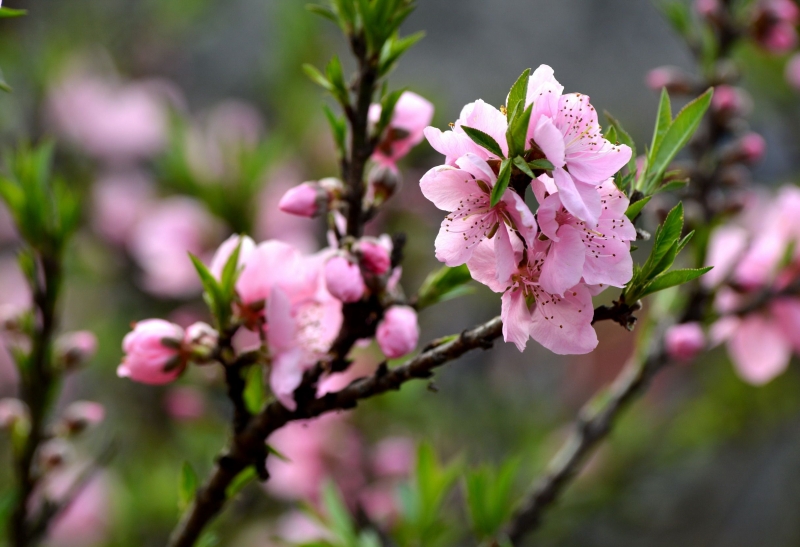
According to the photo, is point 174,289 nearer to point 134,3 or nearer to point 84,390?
point 84,390

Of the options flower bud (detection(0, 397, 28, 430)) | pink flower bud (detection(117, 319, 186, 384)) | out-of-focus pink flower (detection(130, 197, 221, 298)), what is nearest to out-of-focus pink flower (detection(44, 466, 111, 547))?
out-of-focus pink flower (detection(130, 197, 221, 298))

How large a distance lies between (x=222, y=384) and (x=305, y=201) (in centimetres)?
55

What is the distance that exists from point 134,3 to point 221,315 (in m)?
2.22

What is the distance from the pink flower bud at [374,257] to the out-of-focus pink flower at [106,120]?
1.61 meters

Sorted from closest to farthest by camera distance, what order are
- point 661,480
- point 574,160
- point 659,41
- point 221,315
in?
point 574,160 < point 221,315 < point 661,480 < point 659,41

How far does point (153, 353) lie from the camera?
569mm

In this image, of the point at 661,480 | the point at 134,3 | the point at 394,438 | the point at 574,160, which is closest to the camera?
the point at 574,160

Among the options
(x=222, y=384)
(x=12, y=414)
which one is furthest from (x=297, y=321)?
(x=222, y=384)

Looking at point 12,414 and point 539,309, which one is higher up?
point 539,309

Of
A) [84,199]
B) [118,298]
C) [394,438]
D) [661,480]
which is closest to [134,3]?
[84,199]

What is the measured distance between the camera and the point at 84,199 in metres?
1.83

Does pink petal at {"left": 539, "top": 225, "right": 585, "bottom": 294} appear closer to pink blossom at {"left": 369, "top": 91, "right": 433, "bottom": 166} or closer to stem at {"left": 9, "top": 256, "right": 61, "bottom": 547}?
pink blossom at {"left": 369, "top": 91, "right": 433, "bottom": 166}

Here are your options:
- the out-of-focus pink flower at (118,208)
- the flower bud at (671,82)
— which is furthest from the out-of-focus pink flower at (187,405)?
the flower bud at (671,82)

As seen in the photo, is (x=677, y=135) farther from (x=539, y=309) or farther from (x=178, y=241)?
(x=178, y=241)
